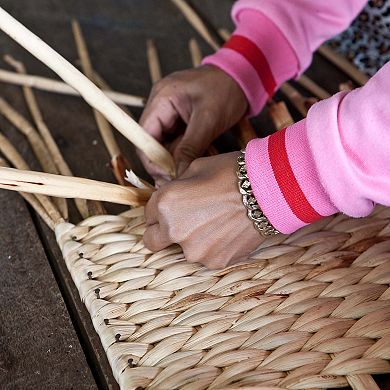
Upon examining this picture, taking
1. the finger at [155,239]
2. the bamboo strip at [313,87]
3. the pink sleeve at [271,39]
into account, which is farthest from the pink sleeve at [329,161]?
the bamboo strip at [313,87]

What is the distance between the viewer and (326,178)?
1.92ft

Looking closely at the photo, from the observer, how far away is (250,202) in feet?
2.05

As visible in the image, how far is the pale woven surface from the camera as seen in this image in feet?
1.93

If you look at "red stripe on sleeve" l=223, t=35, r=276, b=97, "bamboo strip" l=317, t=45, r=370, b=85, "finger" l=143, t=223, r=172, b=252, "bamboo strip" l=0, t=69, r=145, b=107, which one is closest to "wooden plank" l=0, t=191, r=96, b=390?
"finger" l=143, t=223, r=172, b=252

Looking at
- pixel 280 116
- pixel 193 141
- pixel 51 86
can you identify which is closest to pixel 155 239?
pixel 193 141

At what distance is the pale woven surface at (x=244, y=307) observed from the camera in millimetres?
587

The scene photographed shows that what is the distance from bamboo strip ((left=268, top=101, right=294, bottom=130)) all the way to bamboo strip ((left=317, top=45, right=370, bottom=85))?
160 millimetres

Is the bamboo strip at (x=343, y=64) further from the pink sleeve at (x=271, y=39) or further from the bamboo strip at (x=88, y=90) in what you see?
the bamboo strip at (x=88, y=90)

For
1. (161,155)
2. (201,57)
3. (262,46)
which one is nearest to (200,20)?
(201,57)

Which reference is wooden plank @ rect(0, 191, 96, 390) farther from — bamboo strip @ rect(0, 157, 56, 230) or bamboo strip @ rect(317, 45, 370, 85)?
bamboo strip @ rect(317, 45, 370, 85)

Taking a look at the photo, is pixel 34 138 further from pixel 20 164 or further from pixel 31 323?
pixel 31 323

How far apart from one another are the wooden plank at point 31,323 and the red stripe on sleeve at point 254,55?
31 cm

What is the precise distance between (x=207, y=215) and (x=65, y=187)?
0.13 metres

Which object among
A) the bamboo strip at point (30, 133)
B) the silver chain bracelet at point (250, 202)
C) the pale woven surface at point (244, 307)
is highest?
the bamboo strip at point (30, 133)
